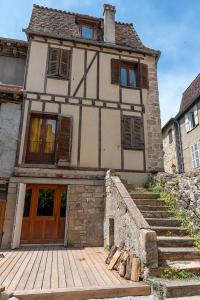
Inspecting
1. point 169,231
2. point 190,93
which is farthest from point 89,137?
point 190,93

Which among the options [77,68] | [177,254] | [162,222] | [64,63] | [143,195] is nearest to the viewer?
[177,254]

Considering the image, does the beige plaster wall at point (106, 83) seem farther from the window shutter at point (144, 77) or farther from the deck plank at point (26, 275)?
the deck plank at point (26, 275)

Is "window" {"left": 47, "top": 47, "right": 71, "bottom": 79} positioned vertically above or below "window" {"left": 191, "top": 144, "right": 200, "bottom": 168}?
above

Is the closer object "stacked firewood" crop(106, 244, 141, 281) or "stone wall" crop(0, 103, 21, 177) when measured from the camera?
"stacked firewood" crop(106, 244, 141, 281)

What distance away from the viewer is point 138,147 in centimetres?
905

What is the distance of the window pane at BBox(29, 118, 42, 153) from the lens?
8.41 meters

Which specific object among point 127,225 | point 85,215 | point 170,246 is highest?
point 85,215

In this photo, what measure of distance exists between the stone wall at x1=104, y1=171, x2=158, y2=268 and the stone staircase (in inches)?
15.2

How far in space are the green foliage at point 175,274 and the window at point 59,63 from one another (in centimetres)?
784

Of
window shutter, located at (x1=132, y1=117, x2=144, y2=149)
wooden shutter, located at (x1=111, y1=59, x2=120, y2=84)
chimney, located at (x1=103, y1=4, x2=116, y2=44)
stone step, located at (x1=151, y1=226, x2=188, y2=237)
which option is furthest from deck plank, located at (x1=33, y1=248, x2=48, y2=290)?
chimney, located at (x1=103, y1=4, x2=116, y2=44)

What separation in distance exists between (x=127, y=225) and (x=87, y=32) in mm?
9234

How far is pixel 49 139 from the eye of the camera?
8.65 metres

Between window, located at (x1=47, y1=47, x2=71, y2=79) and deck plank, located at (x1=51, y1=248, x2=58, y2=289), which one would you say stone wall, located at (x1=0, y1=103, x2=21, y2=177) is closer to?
window, located at (x1=47, y1=47, x2=71, y2=79)

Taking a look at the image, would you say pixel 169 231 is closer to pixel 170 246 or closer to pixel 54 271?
pixel 170 246
